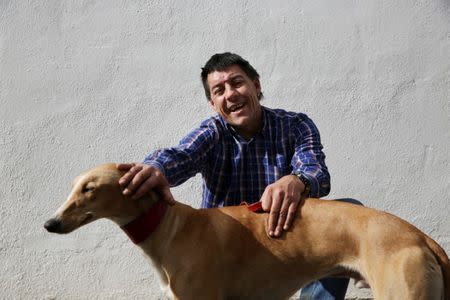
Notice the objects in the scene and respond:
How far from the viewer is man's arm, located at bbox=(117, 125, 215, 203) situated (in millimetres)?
2232

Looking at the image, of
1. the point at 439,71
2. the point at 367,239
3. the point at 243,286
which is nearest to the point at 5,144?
the point at 243,286

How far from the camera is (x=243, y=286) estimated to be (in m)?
2.42

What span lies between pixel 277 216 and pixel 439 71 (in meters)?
1.90

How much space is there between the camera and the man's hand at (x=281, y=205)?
2393 mm

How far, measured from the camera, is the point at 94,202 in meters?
2.20

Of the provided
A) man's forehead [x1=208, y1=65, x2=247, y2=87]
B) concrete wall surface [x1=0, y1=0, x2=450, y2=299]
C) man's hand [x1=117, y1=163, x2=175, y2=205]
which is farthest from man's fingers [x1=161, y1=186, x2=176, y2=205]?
concrete wall surface [x1=0, y1=0, x2=450, y2=299]

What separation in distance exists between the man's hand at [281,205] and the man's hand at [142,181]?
16.0 inches

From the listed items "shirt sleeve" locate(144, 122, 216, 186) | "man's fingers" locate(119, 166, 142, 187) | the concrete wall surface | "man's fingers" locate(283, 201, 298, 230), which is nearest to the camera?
"man's fingers" locate(119, 166, 142, 187)

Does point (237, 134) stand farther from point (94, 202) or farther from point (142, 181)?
point (94, 202)

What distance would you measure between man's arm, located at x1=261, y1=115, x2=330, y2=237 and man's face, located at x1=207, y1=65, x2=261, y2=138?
223 mm

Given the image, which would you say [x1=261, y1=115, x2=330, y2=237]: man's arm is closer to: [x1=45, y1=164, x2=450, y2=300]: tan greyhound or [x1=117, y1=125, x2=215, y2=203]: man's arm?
[x1=45, y1=164, x2=450, y2=300]: tan greyhound

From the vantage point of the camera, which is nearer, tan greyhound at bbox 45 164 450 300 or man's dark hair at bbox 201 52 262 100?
tan greyhound at bbox 45 164 450 300

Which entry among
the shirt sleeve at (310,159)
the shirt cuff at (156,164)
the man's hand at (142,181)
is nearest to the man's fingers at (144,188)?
the man's hand at (142,181)

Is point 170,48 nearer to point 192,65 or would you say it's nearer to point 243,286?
point 192,65
